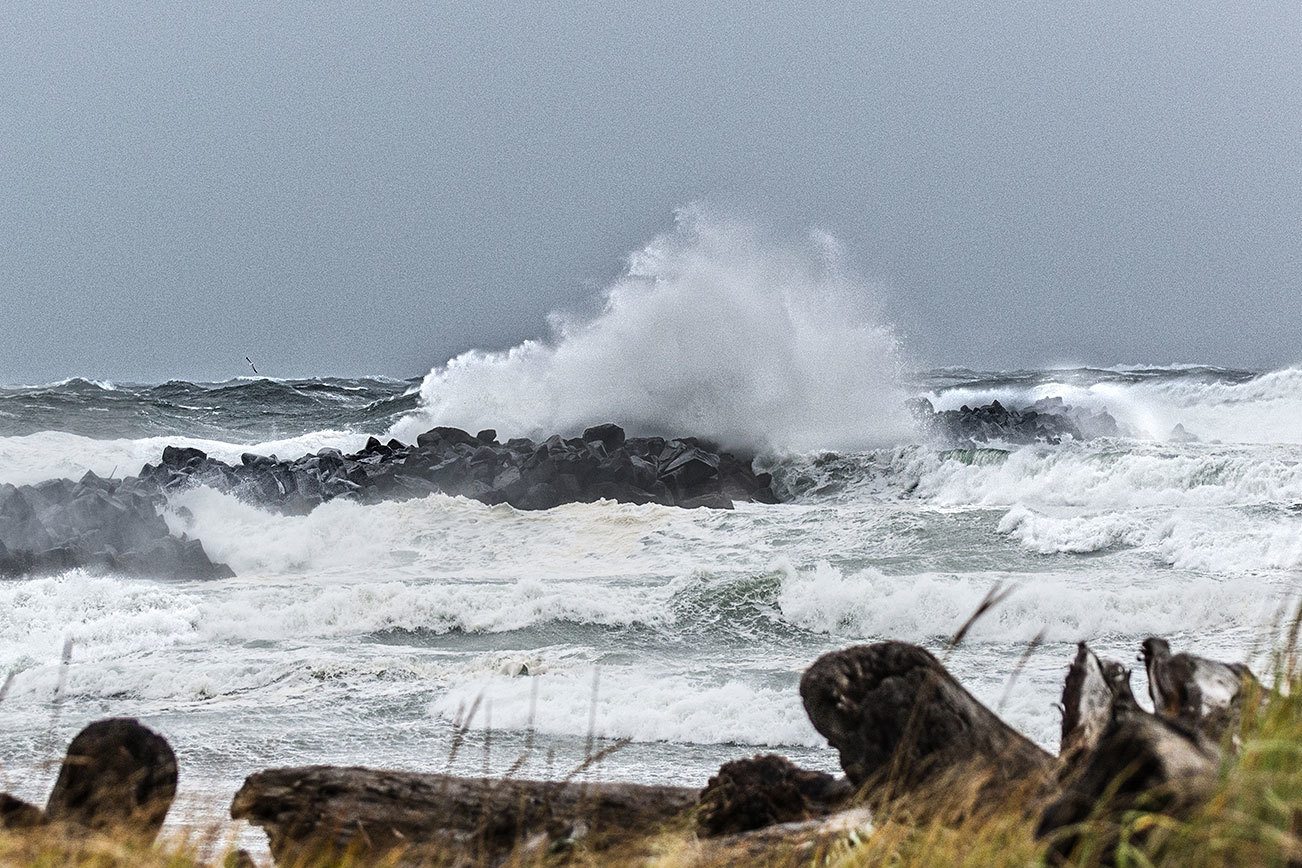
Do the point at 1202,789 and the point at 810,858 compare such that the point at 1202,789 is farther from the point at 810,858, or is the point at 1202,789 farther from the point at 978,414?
the point at 978,414

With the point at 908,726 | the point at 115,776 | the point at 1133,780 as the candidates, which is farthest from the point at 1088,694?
the point at 115,776

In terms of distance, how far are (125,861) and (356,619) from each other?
10.1m

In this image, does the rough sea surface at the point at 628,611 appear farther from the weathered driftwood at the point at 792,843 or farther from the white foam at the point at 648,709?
the weathered driftwood at the point at 792,843

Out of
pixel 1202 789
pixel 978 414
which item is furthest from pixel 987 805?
pixel 978 414

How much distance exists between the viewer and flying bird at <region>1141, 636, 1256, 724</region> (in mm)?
2658

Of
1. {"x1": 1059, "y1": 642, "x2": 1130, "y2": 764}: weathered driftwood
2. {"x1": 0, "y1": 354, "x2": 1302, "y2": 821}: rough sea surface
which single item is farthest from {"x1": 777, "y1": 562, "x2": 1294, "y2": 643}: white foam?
{"x1": 1059, "y1": 642, "x2": 1130, "y2": 764}: weathered driftwood

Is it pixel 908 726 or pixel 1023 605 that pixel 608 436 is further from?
pixel 908 726

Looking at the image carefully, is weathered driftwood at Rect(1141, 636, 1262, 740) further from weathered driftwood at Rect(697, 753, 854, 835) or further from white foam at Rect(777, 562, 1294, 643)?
white foam at Rect(777, 562, 1294, 643)

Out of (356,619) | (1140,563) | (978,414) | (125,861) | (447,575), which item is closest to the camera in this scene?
(125,861)

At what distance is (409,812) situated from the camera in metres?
2.72

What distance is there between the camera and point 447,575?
14.8 metres

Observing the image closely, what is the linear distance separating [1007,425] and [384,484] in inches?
664

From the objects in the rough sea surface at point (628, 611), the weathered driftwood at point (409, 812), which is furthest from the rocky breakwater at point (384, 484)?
the weathered driftwood at point (409, 812)

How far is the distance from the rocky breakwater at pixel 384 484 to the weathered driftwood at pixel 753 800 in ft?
44.4
